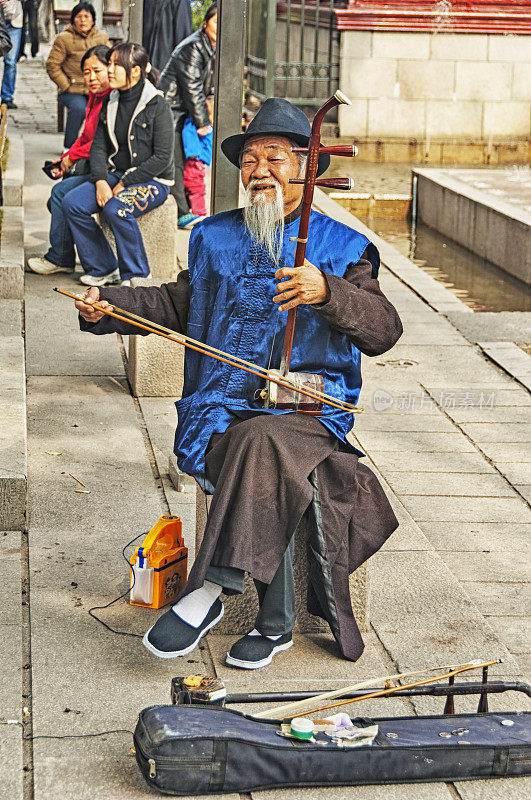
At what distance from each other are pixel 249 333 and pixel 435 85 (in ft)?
45.1

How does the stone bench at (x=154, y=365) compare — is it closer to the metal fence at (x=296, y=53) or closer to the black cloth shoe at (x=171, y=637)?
the black cloth shoe at (x=171, y=637)

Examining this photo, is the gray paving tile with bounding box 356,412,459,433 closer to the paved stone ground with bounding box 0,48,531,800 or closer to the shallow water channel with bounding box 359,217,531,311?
the paved stone ground with bounding box 0,48,531,800

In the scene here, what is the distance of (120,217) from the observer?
746cm

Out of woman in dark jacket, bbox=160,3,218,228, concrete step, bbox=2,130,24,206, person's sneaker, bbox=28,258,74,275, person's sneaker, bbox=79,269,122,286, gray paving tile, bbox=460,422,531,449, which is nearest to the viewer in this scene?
gray paving tile, bbox=460,422,531,449

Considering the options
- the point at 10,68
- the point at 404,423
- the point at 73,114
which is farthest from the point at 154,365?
the point at 10,68

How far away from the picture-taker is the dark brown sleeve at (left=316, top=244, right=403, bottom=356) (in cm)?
333

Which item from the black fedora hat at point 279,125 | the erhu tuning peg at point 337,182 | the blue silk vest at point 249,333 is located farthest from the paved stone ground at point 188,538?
the black fedora hat at point 279,125

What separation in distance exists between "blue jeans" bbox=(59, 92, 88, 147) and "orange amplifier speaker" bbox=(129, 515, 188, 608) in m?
8.22

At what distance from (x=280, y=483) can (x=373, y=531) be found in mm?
399

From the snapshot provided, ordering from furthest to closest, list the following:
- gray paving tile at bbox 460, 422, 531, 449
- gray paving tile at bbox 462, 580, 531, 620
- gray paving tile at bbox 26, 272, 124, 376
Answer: gray paving tile at bbox 26, 272, 124, 376, gray paving tile at bbox 460, 422, 531, 449, gray paving tile at bbox 462, 580, 531, 620

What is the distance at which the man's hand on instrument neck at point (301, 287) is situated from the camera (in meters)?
3.27

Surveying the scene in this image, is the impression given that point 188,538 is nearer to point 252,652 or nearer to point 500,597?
point 252,652

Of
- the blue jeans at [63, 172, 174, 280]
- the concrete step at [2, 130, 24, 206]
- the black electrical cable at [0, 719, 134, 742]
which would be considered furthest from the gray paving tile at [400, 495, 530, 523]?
the concrete step at [2, 130, 24, 206]

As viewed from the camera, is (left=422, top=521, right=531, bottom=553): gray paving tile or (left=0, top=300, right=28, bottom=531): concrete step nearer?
(left=0, top=300, right=28, bottom=531): concrete step
